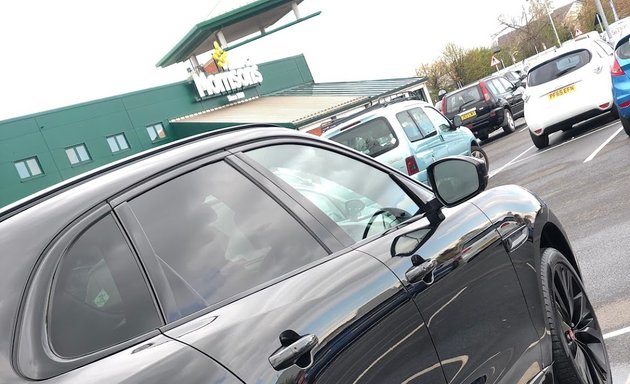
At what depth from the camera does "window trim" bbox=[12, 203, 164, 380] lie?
1.28 metres

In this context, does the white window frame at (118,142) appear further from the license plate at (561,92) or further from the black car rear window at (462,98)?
the license plate at (561,92)

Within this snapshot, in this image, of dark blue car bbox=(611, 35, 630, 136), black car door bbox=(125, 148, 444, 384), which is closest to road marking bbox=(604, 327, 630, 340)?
black car door bbox=(125, 148, 444, 384)

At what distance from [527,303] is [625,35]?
793 cm

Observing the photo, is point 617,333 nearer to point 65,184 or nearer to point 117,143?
point 65,184

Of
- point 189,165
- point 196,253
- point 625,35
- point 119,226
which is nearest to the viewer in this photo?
point 119,226

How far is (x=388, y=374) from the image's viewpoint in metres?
1.64

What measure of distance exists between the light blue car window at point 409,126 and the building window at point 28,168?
83.7 feet

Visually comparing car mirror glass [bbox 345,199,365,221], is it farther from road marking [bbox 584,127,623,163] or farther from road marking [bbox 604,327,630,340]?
road marking [bbox 584,127,623,163]

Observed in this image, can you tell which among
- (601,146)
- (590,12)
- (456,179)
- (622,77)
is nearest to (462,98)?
(601,146)

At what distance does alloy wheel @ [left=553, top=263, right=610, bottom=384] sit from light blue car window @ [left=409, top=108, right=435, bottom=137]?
620cm

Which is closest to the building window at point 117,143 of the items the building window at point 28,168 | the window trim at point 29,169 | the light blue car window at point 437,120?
the window trim at point 29,169

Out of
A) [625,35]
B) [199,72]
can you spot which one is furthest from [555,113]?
[199,72]

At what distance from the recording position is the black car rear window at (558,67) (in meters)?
11.0

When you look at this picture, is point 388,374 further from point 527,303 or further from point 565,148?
point 565,148
